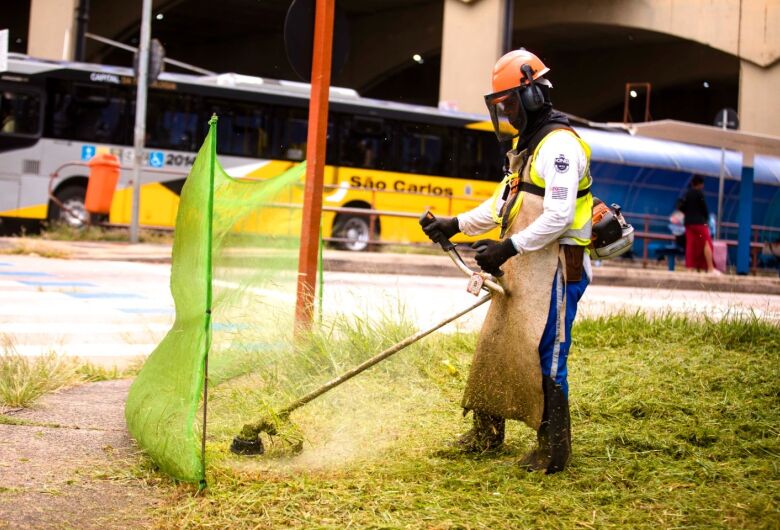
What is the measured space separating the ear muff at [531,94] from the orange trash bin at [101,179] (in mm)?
14588

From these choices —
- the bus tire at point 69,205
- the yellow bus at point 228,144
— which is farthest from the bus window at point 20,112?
the bus tire at point 69,205

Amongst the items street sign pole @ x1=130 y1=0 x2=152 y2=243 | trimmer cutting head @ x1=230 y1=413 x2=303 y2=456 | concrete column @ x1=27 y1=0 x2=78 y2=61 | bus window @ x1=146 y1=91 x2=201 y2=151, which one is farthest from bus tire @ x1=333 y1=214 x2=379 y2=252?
trimmer cutting head @ x1=230 y1=413 x2=303 y2=456

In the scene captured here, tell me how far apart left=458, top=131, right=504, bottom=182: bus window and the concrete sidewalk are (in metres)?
5.48

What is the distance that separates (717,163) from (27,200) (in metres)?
16.4

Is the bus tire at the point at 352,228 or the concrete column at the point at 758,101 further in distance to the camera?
the bus tire at the point at 352,228

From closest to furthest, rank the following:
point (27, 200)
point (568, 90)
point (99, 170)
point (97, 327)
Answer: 1. point (97, 327)
2. point (99, 170)
3. point (27, 200)
4. point (568, 90)

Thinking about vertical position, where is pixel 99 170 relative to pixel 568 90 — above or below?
below

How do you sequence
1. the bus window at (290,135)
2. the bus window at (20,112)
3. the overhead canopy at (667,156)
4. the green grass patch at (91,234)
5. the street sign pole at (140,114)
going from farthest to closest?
1. the overhead canopy at (667,156)
2. the bus window at (290,135)
3. the bus window at (20,112)
4. the green grass patch at (91,234)
5. the street sign pole at (140,114)

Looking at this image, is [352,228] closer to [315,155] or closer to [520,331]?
[315,155]

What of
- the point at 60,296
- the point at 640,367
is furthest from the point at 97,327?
the point at 640,367

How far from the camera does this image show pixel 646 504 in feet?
12.8

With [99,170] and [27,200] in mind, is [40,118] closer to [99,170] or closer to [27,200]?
[27,200]

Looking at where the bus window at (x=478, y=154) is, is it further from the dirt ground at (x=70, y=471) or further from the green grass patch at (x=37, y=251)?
the dirt ground at (x=70, y=471)

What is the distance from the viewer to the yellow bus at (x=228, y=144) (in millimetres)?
19953
